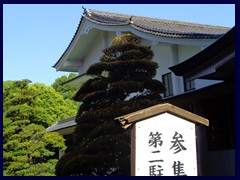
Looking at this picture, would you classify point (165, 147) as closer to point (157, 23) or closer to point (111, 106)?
point (111, 106)

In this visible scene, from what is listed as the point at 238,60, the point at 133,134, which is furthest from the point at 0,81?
the point at 238,60

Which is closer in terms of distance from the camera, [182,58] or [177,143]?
[177,143]

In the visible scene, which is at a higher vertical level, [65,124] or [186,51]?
[186,51]

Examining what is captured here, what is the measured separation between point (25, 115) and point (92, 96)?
13.1 feet

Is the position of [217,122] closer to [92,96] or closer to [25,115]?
[92,96]

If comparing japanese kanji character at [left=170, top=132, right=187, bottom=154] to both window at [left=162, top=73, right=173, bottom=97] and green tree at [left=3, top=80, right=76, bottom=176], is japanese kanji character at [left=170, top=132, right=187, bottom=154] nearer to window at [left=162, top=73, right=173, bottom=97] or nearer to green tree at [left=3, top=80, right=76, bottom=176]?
green tree at [left=3, top=80, right=76, bottom=176]

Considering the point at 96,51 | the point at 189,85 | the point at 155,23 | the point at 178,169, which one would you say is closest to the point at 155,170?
Result: the point at 178,169

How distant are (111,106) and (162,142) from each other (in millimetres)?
4452

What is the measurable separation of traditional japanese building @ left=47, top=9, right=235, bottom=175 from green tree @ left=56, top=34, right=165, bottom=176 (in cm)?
93

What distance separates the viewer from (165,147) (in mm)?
4867

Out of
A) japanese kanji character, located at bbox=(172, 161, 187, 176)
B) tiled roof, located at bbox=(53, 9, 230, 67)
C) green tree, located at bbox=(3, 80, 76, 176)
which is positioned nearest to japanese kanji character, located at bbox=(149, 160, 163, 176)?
japanese kanji character, located at bbox=(172, 161, 187, 176)

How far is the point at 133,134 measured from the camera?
4914mm

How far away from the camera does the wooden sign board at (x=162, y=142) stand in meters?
4.77

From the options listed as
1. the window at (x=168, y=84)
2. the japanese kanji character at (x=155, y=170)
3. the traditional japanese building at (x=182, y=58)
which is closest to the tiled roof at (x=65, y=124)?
the traditional japanese building at (x=182, y=58)
